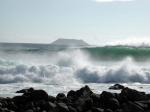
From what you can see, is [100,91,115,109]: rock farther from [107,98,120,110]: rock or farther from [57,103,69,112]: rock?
[57,103,69,112]: rock

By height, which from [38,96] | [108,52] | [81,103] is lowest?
[81,103]

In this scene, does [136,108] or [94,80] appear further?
[94,80]

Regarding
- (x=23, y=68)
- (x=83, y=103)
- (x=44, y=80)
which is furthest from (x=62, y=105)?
(x=23, y=68)

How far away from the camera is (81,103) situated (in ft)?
32.4

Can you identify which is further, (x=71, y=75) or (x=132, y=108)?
(x=71, y=75)

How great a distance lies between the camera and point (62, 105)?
9.51 m

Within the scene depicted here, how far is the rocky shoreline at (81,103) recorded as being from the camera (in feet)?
31.1

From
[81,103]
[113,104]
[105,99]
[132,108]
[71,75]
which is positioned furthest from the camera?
[71,75]

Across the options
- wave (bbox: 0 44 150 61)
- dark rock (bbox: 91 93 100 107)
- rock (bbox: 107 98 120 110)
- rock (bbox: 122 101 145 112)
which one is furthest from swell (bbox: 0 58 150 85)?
wave (bbox: 0 44 150 61)

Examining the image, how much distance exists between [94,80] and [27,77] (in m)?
3.54

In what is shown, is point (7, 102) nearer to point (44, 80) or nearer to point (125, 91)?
point (125, 91)

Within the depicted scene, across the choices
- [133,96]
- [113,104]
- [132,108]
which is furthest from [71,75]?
[132,108]

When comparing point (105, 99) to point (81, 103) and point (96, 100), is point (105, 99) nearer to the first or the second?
point (96, 100)

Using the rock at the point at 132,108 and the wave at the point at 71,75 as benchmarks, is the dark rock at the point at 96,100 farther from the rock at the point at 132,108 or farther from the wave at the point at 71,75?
the wave at the point at 71,75
